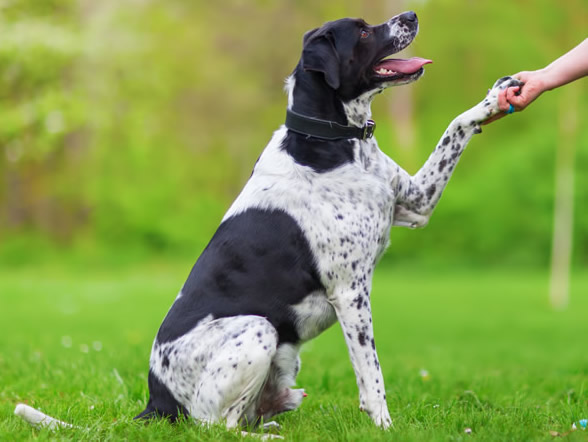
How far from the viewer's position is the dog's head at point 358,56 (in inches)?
127

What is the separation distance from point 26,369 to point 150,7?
59.8 ft

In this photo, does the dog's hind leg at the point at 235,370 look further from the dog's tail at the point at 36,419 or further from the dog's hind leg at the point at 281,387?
the dog's tail at the point at 36,419

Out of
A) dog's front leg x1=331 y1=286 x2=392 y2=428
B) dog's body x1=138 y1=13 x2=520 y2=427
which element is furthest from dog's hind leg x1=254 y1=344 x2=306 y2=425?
dog's front leg x1=331 y1=286 x2=392 y2=428

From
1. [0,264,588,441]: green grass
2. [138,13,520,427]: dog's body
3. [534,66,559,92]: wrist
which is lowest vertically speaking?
[0,264,588,441]: green grass

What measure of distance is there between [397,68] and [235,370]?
1.59 meters

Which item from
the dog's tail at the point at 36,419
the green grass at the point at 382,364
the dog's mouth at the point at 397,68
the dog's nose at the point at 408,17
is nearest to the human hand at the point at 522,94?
the dog's mouth at the point at 397,68

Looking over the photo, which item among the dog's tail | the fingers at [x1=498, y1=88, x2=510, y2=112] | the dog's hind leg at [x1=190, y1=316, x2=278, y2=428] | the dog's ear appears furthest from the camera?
the fingers at [x1=498, y1=88, x2=510, y2=112]

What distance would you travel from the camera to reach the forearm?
3.43 meters

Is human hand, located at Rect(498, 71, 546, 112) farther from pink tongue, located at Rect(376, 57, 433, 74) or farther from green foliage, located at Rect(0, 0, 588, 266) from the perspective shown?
green foliage, located at Rect(0, 0, 588, 266)

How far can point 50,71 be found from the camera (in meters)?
16.7

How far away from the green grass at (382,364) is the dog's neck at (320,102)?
1.35m

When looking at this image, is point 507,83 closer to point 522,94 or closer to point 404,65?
point 522,94

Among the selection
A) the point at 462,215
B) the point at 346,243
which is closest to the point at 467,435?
the point at 346,243

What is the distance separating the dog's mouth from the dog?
0.26ft
